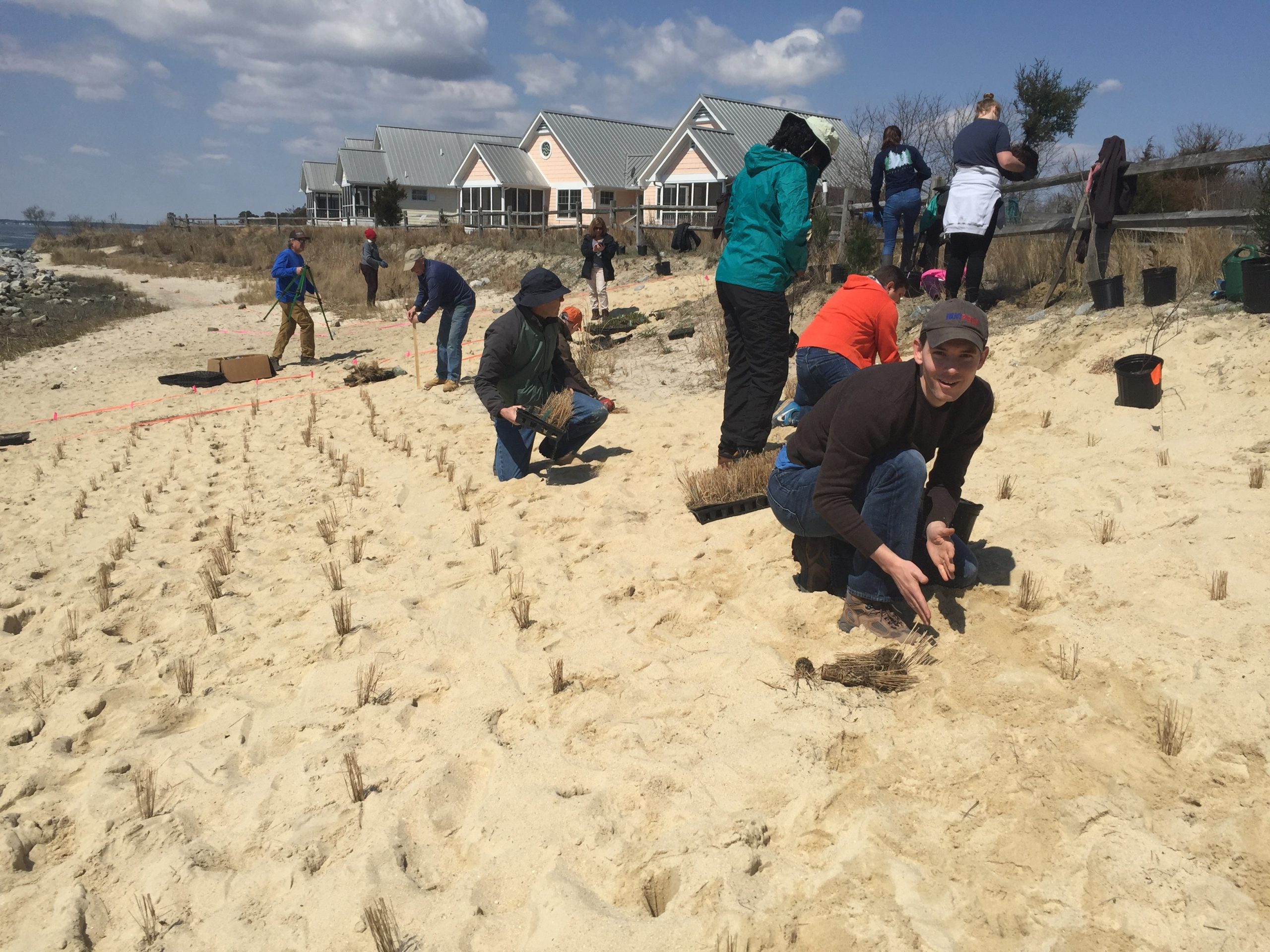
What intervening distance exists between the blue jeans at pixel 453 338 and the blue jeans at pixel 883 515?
7.03m

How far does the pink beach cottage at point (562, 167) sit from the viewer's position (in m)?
40.6

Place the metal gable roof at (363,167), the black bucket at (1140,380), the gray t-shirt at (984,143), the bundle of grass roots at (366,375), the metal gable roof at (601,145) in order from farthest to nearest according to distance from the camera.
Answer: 1. the metal gable roof at (363,167)
2. the metal gable roof at (601,145)
3. the bundle of grass roots at (366,375)
4. the gray t-shirt at (984,143)
5. the black bucket at (1140,380)

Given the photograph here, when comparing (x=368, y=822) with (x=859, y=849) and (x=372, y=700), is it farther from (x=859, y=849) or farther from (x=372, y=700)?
(x=859, y=849)

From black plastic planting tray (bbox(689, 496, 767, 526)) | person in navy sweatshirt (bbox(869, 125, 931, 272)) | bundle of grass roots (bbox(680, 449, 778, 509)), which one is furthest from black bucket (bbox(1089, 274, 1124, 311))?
black plastic planting tray (bbox(689, 496, 767, 526))

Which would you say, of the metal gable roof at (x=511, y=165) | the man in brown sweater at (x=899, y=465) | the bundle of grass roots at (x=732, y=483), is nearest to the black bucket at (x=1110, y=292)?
the bundle of grass roots at (x=732, y=483)

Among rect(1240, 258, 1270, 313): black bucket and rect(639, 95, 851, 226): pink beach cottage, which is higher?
rect(639, 95, 851, 226): pink beach cottage

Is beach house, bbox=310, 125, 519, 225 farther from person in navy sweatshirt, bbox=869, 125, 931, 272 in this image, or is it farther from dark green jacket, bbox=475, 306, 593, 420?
dark green jacket, bbox=475, 306, 593, 420

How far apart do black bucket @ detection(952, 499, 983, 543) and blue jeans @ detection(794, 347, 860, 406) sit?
144 cm

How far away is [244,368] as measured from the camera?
1177 centimetres

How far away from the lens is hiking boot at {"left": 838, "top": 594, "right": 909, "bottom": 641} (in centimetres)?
312

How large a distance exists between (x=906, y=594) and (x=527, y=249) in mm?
21347

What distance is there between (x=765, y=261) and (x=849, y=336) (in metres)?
0.67

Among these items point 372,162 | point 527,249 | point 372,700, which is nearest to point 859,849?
point 372,700

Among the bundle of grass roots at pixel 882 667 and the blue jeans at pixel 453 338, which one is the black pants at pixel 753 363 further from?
the blue jeans at pixel 453 338
